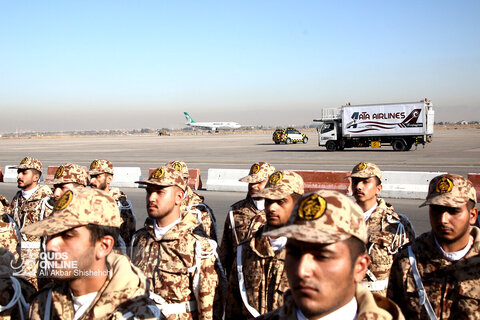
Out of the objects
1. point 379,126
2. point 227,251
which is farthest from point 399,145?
point 227,251

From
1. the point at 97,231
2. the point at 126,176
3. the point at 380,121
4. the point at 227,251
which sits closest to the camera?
the point at 97,231

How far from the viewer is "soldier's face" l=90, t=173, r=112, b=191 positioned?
22.1ft

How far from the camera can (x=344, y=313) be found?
1954mm

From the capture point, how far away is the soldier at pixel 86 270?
7.89 feet

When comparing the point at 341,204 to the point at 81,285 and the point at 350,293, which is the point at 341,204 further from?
the point at 81,285

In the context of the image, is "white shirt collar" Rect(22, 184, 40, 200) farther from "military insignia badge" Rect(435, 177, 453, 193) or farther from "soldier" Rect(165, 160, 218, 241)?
"military insignia badge" Rect(435, 177, 453, 193)

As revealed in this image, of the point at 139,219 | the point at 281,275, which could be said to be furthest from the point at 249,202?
the point at 139,219

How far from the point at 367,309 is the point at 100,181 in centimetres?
549

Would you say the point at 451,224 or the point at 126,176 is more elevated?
the point at 451,224

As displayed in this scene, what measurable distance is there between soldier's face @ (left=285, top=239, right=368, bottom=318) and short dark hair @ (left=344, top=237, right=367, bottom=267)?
2cm

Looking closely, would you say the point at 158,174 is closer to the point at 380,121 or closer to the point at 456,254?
the point at 456,254

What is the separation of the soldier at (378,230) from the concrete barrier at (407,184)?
8.30 meters

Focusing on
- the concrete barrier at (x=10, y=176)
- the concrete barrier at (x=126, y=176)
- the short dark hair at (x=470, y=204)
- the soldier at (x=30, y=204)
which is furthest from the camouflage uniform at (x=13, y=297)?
the concrete barrier at (x=10, y=176)

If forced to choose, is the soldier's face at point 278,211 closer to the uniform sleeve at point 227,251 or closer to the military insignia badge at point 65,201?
the uniform sleeve at point 227,251
